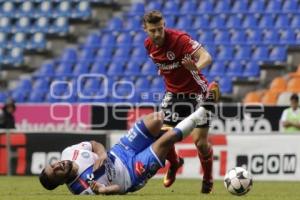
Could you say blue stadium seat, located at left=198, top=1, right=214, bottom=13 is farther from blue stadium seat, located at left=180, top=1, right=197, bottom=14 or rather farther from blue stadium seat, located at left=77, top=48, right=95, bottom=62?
blue stadium seat, located at left=77, top=48, right=95, bottom=62

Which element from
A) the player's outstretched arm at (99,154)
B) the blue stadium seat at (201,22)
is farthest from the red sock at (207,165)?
the blue stadium seat at (201,22)

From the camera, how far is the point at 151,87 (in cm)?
2406

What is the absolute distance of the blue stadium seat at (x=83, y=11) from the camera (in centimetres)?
2783

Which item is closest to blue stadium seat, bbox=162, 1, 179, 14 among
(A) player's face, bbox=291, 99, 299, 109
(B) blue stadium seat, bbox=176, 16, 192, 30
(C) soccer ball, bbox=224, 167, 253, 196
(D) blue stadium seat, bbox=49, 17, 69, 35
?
(B) blue stadium seat, bbox=176, 16, 192, 30

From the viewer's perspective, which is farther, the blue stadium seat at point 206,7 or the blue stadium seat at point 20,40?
the blue stadium seat at point 20,40

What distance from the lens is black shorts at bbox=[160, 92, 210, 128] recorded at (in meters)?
11.2

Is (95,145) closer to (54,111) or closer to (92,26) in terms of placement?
(54,111)

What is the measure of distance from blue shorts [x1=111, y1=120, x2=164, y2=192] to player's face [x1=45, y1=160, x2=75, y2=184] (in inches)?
22.9

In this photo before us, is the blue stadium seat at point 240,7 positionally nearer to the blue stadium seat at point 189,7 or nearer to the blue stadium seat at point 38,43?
the blue stadium seat at point 189,7

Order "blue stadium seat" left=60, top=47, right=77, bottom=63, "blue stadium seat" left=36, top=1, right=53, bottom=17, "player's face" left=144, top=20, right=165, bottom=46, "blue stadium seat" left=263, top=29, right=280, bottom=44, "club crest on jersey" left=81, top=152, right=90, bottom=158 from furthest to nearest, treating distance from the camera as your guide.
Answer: "blue stadium seat" left=36, top=1, right=53, bottom=17 < "blue stadium seat" left=60, top=47, right=77, bottom=63 < "blue stadium seat" left=263, top=29, right=280, bottom=44 < "player's face" left=144, top=20, right=165, bottom=46 < "club crest on jersey" left=81, top=152, right=90, bottom=158

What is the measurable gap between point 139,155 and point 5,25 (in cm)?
1969

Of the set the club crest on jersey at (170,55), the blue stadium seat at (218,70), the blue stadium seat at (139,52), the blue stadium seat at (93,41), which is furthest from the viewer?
the blue stadium seat at (93,41)

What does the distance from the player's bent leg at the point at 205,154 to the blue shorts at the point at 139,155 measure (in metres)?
1.38

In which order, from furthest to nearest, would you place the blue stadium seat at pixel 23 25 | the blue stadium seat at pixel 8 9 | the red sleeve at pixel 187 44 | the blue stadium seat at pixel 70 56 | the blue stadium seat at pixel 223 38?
1. the blue stadium seat at pixel 8 9
2. the blue stadium seat at pixel 23 25
3. the blue stadium seat at pixel 70 56
4. the blue stadium seat at pixel 223 38
5. the red sleeve at pixel 187 44
